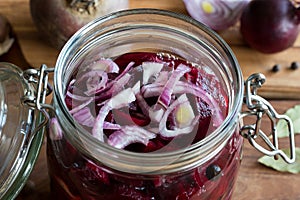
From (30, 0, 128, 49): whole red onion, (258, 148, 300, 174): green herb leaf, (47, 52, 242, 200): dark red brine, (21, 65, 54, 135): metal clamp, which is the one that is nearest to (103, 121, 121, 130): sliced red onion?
(47, 52, 242, 200): dark red brine

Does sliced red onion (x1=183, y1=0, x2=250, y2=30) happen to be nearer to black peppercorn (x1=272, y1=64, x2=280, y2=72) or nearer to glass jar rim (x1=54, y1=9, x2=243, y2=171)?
black peppercorn (x1=272, y1=64, x2=280, y2=72)

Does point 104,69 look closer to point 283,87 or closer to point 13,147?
point 13,147

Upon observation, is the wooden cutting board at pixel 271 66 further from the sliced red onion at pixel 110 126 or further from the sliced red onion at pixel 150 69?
the sliced red onion at pixel 110 126

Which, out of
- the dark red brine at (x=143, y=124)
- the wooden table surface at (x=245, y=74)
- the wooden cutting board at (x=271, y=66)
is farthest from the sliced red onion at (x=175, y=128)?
the wooden cutting board at (x=271, y=66)

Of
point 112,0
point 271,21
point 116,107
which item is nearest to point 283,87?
point 271,21

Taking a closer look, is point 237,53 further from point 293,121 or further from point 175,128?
point 175,128

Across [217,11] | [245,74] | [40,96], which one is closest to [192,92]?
[40,96]
